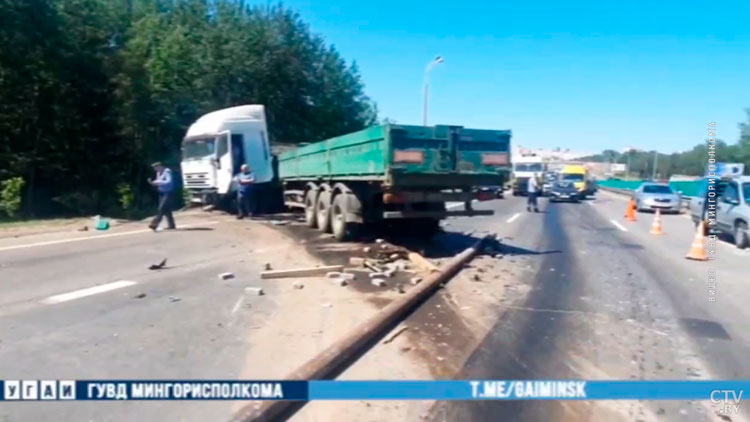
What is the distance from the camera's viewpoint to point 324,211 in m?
14.9

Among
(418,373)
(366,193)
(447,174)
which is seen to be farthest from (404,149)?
(418,373)

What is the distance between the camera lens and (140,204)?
26.4 metres

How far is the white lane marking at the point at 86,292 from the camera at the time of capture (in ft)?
24.9

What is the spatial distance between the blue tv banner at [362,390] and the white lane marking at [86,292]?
310cm

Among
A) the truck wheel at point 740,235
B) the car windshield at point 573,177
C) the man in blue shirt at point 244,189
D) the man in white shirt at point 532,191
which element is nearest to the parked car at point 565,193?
the car windshield at point 573,177

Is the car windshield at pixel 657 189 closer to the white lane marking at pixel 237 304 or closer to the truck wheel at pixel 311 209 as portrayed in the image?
the truck wheel at pixel 311 209

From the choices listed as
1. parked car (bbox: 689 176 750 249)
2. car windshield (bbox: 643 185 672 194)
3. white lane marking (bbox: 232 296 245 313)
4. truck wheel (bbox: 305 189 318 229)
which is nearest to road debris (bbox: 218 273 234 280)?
white lane marking (bbox: 232 296 245 313)

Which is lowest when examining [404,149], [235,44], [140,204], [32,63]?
[140,204]

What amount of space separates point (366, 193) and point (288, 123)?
25.0 meters

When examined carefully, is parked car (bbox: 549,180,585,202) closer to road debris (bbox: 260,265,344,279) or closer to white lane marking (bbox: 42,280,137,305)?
road debris (bbox: 260,265,344,279)

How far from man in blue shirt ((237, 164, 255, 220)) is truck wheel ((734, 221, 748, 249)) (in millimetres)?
12769

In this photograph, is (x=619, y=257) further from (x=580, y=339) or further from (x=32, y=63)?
(x=32, y=63)

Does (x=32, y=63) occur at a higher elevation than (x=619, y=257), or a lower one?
higher

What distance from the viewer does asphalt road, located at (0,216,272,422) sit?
445 centimetres
